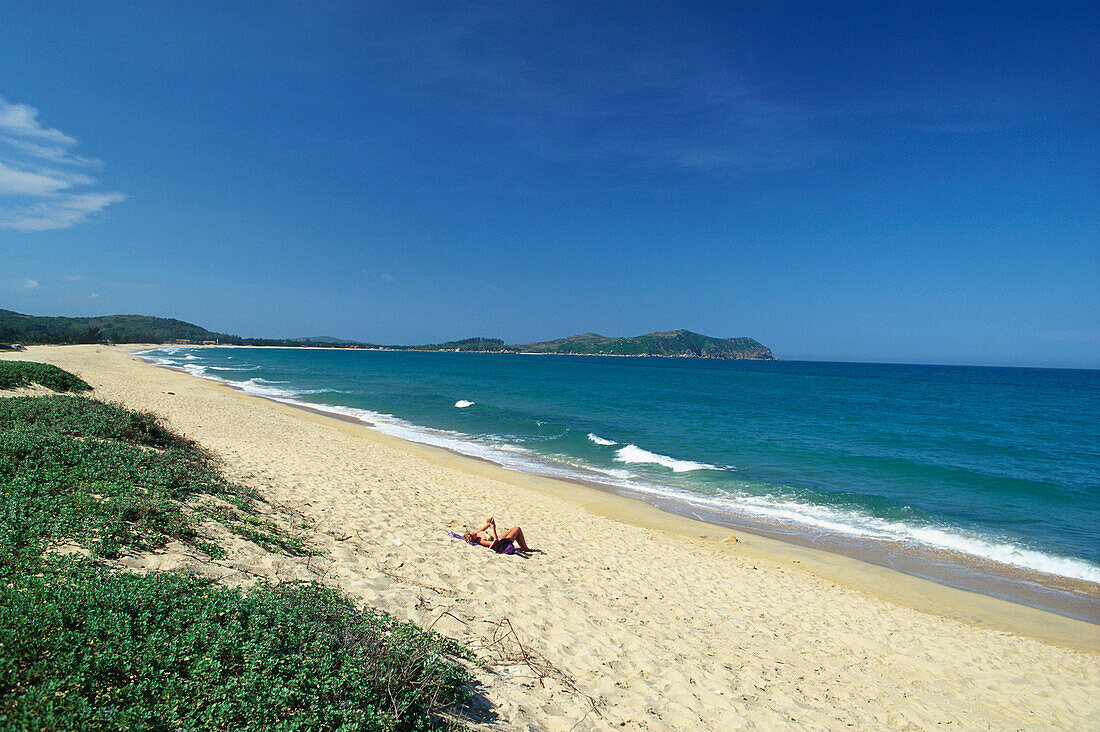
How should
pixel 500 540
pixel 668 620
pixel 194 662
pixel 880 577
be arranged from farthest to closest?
pixel 880 577, pixel 500 540, pixel 668 620, pixel 194 662

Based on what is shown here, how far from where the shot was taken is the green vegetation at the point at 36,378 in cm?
1717

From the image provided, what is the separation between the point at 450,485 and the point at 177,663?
11527 millimetres

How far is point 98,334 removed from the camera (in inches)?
4134

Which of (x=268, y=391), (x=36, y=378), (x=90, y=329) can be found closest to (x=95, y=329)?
(x=90, y=329)

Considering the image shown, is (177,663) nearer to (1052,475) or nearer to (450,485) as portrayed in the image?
(450,485)

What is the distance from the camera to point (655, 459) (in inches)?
894

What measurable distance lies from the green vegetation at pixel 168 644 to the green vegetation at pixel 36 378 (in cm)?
1570

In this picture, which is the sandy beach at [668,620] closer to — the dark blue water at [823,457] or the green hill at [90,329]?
the dark blue water at [823,457]

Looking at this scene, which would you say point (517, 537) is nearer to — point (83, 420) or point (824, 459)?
point (83, 420)

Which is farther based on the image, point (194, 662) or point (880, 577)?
point (880, 577)

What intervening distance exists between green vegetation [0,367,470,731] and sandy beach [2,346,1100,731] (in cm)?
74

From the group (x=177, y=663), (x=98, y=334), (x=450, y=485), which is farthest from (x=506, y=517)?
(x=98, y=334)

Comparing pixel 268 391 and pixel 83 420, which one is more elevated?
pixel 83 420

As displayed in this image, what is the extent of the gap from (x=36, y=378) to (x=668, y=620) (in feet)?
80.9
